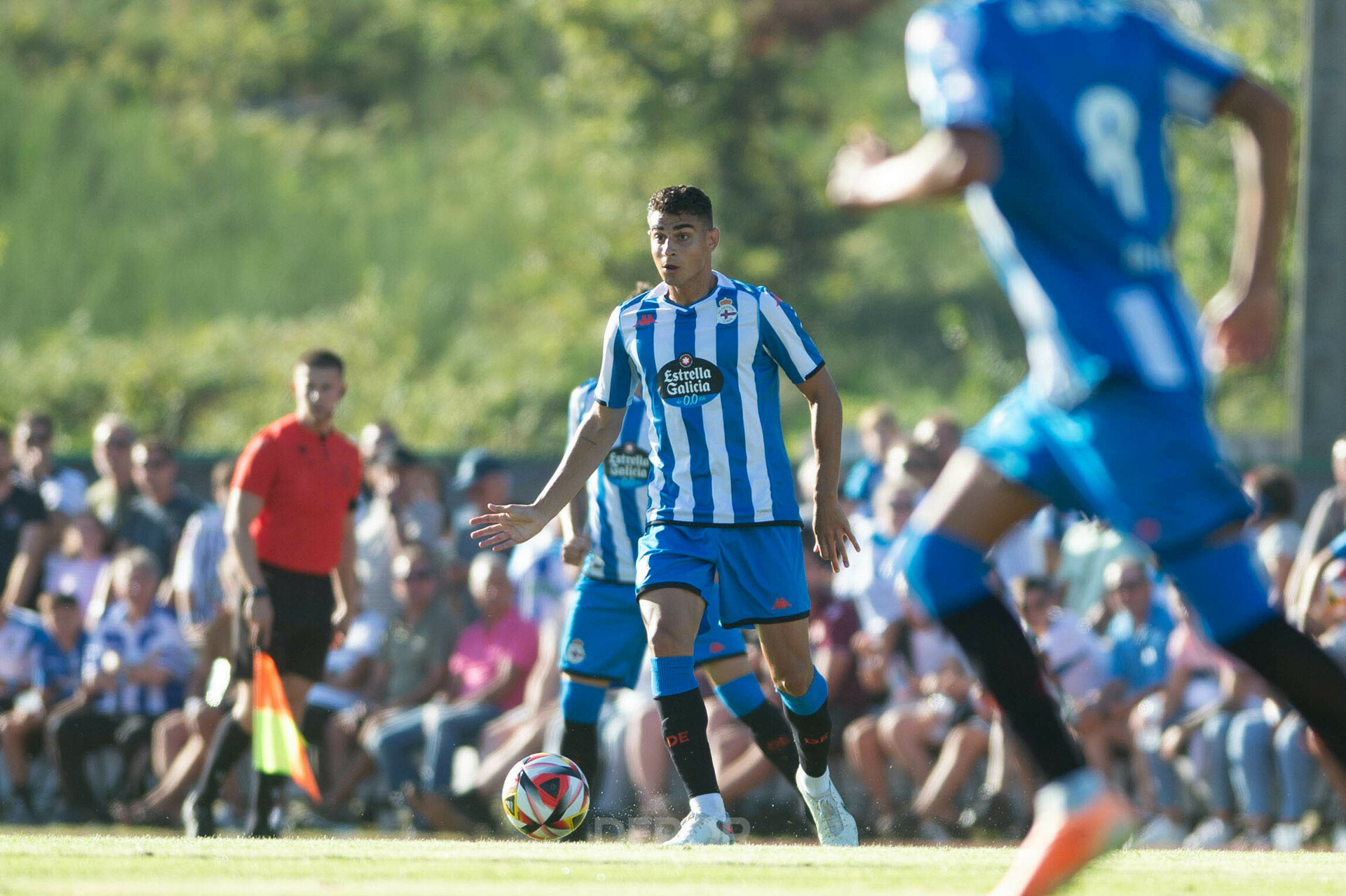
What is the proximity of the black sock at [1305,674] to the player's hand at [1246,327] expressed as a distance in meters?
0.62

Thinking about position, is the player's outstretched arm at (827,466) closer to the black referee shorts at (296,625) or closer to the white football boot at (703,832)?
the white football boot at (703,832)

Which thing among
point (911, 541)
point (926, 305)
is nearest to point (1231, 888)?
point (911, 541)

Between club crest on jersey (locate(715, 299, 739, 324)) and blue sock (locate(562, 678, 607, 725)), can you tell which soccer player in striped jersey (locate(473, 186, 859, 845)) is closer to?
club crest on jersey (locate(715, 299, 739, 324))

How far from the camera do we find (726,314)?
6445mm

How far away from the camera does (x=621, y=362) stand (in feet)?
21.4

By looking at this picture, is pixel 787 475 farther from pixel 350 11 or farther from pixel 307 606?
pixel 350 11

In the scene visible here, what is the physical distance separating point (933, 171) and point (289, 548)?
550 cm

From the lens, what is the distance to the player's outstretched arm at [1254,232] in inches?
156

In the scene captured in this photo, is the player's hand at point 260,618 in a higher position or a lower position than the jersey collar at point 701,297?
lower

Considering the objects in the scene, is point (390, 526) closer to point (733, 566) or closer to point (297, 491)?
point (297, 491)

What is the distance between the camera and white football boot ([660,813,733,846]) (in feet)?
20.9

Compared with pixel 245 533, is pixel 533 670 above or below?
below

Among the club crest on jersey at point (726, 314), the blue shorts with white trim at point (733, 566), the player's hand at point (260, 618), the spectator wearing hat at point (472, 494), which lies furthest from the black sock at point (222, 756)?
the club crest on jersey at point (726, 314)

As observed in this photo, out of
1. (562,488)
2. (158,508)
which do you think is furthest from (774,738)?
(158,508)
